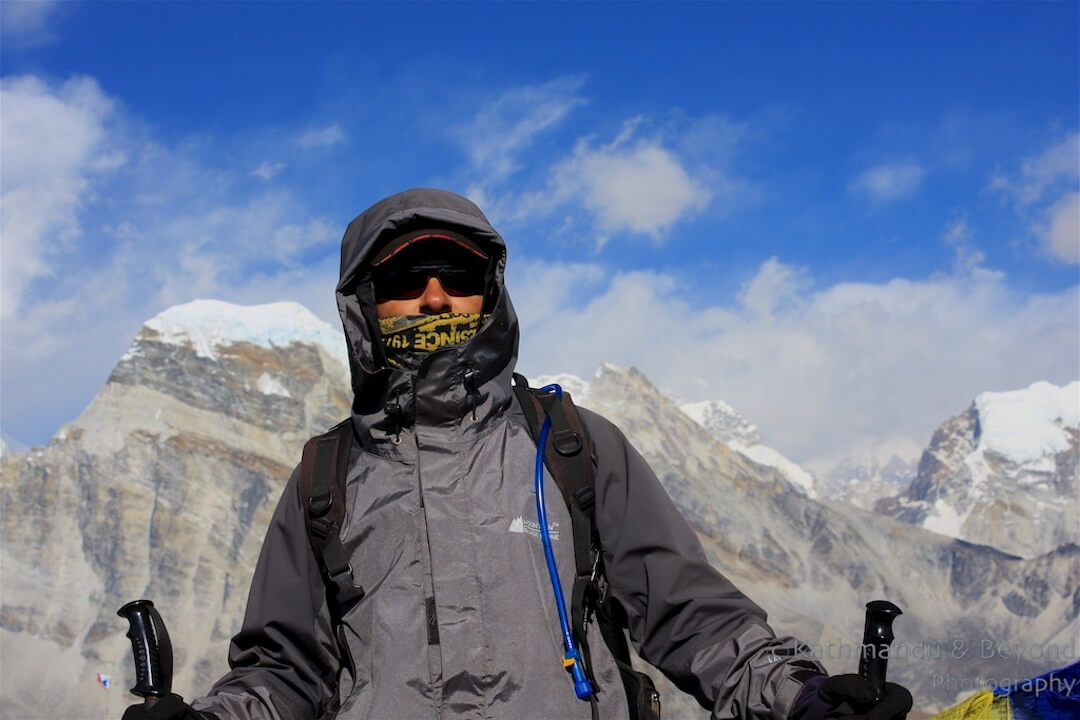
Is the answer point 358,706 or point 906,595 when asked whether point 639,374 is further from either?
point 358,706

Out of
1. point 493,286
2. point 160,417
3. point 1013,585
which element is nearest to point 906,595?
point 1013,585

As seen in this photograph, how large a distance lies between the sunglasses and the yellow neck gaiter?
0.15m

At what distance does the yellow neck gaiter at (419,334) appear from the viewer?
4312mm

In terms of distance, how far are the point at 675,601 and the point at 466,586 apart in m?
0.86

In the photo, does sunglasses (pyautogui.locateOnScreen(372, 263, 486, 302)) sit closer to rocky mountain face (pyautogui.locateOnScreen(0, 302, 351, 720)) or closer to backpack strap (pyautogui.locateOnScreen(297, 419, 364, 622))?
backpack strap (pyautogui.locateOnScreen(297, 419, 364, 622))

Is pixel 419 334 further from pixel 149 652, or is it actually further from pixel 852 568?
pixel 852 568

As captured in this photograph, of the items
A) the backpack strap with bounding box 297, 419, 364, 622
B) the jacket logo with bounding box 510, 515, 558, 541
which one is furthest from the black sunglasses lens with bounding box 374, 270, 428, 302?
the jacket logo with bounding box 510, 515, 558, 541

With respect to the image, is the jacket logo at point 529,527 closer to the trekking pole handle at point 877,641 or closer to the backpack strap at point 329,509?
the backpack strap at point 329,509

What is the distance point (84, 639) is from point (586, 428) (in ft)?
355

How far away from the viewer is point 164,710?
11.0ft

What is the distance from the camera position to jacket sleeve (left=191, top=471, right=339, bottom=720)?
3.93 m

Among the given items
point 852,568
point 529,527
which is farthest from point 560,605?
point 852,568

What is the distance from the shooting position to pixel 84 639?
96.6 meters

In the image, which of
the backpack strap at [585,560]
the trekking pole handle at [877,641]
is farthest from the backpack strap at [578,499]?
the trekking pole handle at [877,641]
